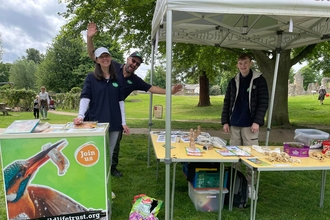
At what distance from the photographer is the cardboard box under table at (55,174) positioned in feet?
7.05

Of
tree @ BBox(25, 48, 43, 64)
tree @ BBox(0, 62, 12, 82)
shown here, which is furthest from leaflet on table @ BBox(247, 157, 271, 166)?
tree @ BBox(25, 48, 43, 64)

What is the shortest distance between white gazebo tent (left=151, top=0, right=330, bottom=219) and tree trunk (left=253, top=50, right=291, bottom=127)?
408cm

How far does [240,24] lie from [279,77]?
5.29 meters

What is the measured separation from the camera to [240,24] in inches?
174

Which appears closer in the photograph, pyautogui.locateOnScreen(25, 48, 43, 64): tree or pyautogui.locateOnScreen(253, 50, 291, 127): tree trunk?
pyautogui.locateOnScreen(253, 50, 291, 127): tree trunk

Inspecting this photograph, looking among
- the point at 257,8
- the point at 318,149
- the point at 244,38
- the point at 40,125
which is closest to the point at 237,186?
the point at 318,149

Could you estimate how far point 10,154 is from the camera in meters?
2.12

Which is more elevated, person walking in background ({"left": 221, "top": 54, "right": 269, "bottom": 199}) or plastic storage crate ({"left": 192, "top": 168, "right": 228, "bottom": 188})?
person walking in background ({"left": 221, "top": 54, "right": 269, "bottom": 199})

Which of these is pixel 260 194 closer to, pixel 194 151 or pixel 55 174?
pixel 194 151

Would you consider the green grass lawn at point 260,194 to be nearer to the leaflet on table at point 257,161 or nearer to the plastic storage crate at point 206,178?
the plastic storage crate at point 206,178

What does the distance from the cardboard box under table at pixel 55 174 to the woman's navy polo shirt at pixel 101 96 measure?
929mm

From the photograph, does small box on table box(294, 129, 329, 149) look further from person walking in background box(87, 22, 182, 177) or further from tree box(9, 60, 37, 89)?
tree box(9, 60, 37, 89)

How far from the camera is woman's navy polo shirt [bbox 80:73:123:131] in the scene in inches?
126

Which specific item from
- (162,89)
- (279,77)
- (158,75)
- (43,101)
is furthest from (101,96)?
(158,75)
